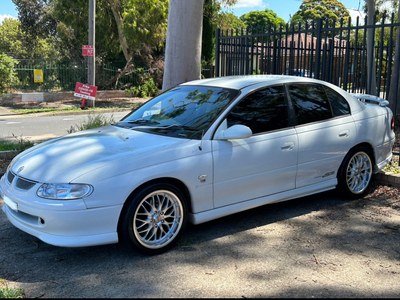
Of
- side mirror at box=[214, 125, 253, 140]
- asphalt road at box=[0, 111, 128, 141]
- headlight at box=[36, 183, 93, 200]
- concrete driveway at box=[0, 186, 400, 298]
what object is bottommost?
concrete driveway at box=[0, 186, 400, 298]

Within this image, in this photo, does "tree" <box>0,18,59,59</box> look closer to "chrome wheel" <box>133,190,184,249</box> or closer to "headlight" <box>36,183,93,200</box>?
"headlight" <box>36,183,93,200</box>

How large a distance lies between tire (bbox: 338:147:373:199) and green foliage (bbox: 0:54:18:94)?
19157 mm

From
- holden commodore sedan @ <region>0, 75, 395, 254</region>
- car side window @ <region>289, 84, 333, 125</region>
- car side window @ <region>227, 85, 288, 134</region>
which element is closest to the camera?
holden commodore sedan @ <region>0, 75, 395, 254</region>

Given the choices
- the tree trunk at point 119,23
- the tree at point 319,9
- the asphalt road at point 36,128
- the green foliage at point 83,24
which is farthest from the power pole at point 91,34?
the tree at point 319,9

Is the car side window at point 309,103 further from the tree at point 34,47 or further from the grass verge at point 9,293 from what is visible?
the tree at point 34,47

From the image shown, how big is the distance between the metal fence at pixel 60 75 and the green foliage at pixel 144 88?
1.95 feet

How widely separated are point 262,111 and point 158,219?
180cm

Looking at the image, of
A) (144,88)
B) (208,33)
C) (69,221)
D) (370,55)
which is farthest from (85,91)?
(69,221)

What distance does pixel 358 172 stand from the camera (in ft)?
19.2

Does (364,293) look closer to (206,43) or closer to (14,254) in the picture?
(14,254)

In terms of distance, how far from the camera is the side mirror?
444 cm

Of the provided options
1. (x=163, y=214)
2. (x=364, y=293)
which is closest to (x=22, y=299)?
(x=163, y=214)

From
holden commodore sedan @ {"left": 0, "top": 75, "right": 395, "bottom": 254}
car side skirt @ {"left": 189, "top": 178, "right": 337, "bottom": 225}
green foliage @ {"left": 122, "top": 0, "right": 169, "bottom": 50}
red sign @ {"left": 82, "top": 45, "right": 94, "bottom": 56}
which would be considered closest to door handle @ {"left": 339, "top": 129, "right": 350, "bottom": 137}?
holden commodore sedan @ {"left": 0, "top": 75, "right": 395, "bottom": 254}

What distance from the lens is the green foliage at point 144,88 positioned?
1027 inches
